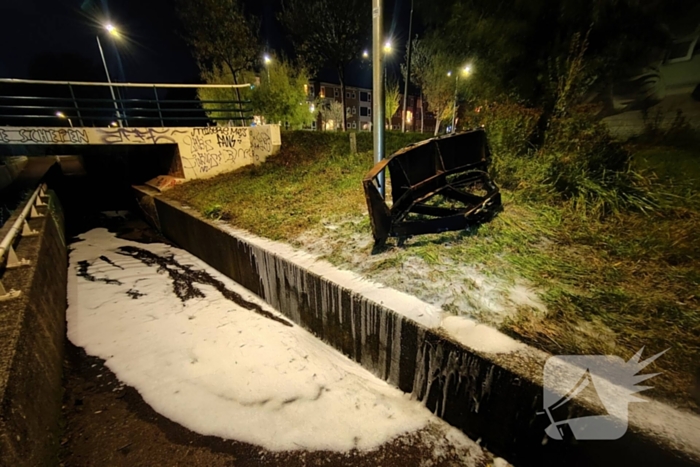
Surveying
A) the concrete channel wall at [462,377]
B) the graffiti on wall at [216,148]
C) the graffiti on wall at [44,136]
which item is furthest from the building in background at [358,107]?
the concrete channel wall at [462,377]

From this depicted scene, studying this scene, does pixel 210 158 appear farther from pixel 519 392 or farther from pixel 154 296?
pixel 519 392

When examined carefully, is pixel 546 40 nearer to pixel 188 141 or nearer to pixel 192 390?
pixel 192 390

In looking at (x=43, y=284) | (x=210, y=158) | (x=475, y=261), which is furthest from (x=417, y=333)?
(x=210, y=158)

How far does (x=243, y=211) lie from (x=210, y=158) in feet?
17.9

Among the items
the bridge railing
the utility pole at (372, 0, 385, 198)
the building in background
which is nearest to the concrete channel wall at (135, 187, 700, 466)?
the utility pole at (372, 0, 385, 198)

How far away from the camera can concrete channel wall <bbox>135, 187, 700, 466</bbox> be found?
59.8 inches

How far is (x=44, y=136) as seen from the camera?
880cm

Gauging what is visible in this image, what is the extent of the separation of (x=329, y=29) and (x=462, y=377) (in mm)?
16646

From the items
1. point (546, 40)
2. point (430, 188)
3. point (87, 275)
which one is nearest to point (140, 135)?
point (87, 275)

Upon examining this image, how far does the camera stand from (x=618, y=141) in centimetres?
456

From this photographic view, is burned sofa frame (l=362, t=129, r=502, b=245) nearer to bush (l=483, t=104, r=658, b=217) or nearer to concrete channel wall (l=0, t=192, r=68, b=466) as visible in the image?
bush (l=483, t=104, r=658, b=217)

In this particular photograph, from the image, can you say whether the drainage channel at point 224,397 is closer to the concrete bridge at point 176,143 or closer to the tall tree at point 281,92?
the concrete bridge at point 176,143

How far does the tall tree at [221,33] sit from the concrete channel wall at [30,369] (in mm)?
14654

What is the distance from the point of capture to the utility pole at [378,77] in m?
4.56
